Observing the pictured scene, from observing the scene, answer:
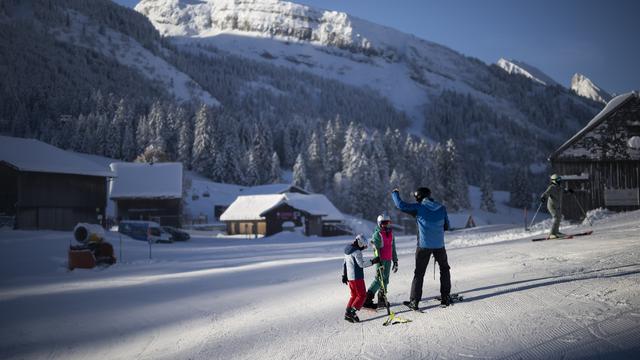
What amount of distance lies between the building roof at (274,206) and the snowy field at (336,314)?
38.0 meters

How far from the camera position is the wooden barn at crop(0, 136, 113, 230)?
Result: 35000 mm

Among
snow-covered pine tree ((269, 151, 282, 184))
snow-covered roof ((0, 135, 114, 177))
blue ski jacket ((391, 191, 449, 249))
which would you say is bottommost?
blue ski jacket ((391, 191, 449, 249))

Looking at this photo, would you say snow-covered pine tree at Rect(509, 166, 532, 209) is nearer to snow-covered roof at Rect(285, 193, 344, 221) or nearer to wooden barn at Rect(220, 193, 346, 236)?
wooden barn at Rect(220, 193, 346, 236)

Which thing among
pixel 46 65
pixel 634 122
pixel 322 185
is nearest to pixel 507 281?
pixel 634 122

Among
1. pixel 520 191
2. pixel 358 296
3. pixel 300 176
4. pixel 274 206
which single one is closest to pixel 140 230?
pixel 274 206

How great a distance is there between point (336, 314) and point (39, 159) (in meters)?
36.0

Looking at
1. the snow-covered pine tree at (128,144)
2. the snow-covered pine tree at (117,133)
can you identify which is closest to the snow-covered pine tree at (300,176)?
the snow-covered pine tree at (128,144)

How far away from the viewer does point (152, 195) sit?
5541cm

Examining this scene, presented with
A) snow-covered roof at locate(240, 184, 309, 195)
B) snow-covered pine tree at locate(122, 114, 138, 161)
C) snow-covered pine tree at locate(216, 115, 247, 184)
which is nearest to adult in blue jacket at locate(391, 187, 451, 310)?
snow-covered roof at locate(240, 184, 309, 195)

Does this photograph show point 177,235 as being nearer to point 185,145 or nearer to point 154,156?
point 154,156

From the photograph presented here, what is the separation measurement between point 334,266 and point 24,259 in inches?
629

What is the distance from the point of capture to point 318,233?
5394cm

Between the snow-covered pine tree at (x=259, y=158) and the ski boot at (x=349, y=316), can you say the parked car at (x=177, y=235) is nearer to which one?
the ski boot at (x=349, y=316)

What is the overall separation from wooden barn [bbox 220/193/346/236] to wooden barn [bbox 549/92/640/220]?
1139 inches
